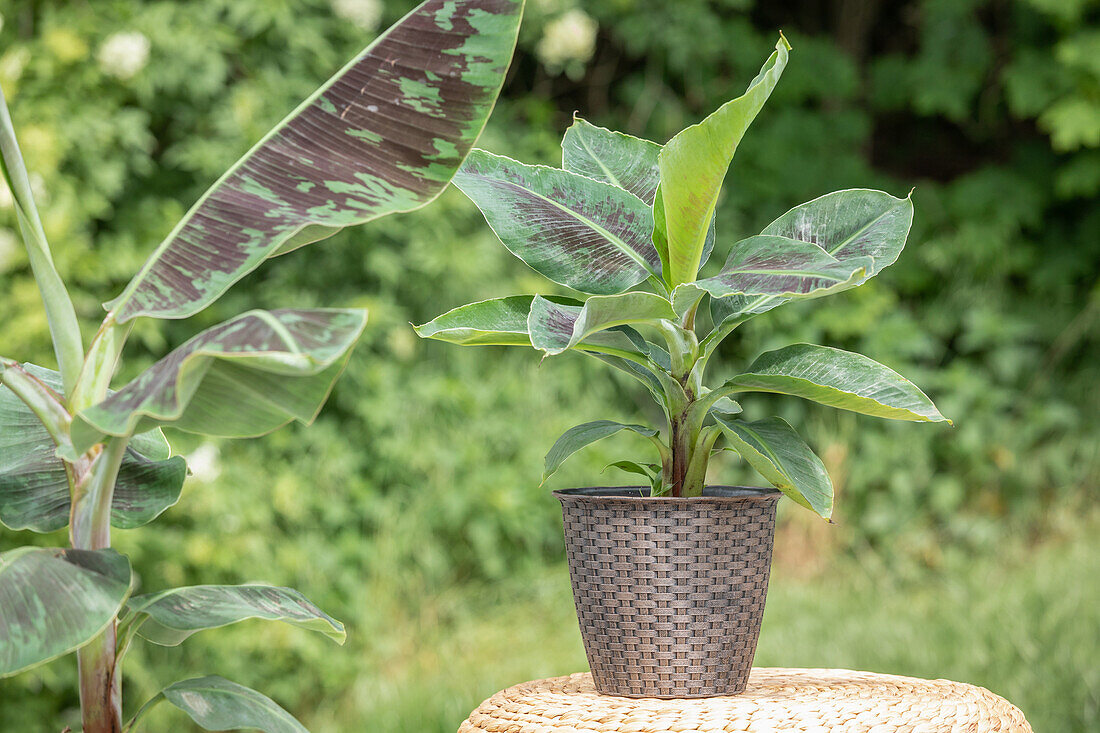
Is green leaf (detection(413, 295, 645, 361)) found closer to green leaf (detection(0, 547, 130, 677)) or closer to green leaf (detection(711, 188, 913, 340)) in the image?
green leaf (detection(711, 188, 913, 340))

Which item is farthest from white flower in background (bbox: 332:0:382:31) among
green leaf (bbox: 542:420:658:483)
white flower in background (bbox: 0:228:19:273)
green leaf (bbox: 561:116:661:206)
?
green leaf (bbox: 542:420:658:483)

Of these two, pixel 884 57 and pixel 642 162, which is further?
pixel 884 57

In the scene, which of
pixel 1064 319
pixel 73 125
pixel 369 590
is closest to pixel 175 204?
pixel 73 125

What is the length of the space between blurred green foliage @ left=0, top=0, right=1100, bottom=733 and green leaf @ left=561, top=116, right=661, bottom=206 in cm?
138

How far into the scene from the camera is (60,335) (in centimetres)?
96

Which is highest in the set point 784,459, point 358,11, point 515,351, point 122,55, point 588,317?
point 358,11

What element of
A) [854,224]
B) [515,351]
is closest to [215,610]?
[854,224]

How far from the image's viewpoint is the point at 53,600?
802mm

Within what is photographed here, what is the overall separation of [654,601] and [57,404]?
64cm

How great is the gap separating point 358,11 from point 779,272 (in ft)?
8.03

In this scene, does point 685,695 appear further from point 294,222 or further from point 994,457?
point 994,457

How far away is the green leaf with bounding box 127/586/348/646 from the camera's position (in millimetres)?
941

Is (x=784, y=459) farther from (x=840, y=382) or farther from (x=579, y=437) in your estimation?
(x=579, y=437)

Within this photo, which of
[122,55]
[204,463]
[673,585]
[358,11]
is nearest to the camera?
[673,585]
